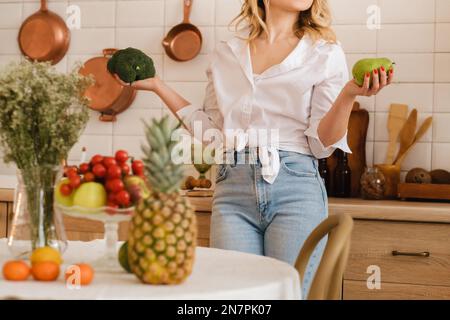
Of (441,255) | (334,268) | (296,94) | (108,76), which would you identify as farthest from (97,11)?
(334,268)

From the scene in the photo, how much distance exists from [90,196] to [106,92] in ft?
6.10

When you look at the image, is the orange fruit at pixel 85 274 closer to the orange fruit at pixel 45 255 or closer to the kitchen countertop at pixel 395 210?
the orange fruit at pixel 45 255

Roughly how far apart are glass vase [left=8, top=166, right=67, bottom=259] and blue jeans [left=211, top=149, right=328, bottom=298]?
0.66 meters

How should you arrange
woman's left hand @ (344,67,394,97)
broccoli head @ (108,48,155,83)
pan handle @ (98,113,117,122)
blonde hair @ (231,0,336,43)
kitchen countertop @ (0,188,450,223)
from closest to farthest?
woman's left hand @ (344,67,394,97)
broccoli head @ (108,48,155,83)
blonde hair @ (231,0,336,43)
kitchen countertop @ (0,188,450,223)
pan handle @ (98,113,117,122)

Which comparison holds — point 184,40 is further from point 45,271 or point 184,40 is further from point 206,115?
point 45,271

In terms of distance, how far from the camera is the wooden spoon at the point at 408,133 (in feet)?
9.04

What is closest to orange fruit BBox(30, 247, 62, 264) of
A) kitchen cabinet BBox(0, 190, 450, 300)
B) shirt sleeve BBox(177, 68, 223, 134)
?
shirt sleeve BBox(177, 68, 223, 134)

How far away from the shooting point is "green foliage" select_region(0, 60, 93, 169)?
1.32 m

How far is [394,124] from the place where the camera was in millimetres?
2797

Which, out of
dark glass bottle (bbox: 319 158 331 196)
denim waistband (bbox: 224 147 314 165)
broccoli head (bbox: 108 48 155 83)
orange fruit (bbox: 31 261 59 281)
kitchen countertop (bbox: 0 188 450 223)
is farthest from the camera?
dark glass bottle (bbox: 319 158 331 196)

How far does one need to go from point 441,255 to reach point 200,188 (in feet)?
3.14

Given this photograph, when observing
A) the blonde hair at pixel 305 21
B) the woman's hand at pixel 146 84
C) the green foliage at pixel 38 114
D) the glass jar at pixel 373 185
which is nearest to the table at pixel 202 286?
the green foliage at pixel 38 114

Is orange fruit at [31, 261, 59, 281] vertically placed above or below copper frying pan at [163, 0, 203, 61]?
below

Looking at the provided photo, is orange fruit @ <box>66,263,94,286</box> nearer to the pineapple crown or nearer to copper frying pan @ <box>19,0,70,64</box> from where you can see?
the pineapple crown
